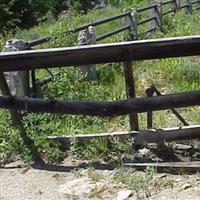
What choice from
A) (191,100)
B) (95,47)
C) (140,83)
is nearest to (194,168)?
(191,100)

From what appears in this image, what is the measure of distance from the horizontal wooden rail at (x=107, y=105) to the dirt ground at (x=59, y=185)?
0.57m

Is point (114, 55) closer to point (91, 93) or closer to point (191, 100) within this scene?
point (191, 100)

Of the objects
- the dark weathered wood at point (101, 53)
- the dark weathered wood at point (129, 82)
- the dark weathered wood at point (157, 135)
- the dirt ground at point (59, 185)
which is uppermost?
the dark weathered wood at point (101, 53)

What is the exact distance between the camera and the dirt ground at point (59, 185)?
4566mm

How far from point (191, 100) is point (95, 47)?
1012 millimetres

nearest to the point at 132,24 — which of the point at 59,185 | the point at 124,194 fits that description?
the point at 59,185

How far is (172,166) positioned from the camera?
16.4ft

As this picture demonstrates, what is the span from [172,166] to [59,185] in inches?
40.2

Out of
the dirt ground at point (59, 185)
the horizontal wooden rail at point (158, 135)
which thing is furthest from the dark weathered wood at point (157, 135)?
the dirt ground at point (59, 185)

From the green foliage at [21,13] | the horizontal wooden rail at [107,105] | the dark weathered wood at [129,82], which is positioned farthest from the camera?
the green foliage at [21,13]

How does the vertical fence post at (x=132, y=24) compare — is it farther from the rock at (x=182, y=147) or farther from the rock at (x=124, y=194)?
the rock at (x=124, y=194)

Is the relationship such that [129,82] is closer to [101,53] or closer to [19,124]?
[101,53]

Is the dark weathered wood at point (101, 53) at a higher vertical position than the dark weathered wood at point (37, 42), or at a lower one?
higher

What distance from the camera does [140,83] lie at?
28.5 feet
